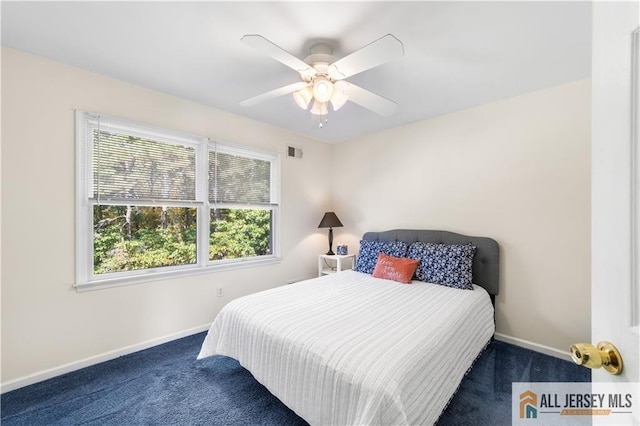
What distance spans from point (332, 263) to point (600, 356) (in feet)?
12.1

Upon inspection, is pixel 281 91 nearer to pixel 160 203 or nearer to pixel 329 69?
pixel 329 69

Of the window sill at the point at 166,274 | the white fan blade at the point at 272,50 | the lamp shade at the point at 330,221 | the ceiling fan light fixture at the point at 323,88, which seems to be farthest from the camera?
the lamp shade at the point at 330,221

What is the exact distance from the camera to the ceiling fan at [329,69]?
1452 millimetres

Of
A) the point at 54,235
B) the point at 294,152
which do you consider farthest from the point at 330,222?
the point at 54,235

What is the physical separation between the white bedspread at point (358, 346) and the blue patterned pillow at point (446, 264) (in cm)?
→ 15

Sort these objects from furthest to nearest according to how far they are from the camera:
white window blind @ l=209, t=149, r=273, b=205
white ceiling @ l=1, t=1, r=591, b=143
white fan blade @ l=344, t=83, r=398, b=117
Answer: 1. white window blind @ l=209, t=149, r=273, b=205
2. white fan blade @ l=344, t=83, r=398, b=117
3. white ceiling @ l=1, t=1, r=591, b=143

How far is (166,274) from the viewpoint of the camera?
269cm

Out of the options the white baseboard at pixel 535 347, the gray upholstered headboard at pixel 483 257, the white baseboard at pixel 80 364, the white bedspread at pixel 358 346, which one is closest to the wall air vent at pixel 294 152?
the white bedspread at pixel 358 346

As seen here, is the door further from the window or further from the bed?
the window

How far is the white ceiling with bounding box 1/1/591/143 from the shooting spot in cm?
155

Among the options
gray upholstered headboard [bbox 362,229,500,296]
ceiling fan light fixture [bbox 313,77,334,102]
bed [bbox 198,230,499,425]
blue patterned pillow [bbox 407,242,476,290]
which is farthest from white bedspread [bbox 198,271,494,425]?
ceiling fan light fixture [bbox 313,77,334,102]

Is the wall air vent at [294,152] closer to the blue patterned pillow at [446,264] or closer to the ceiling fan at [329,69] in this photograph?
the ceiling fan at [329,69]

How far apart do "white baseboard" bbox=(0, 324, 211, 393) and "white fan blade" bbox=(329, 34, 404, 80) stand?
2811 millimetres

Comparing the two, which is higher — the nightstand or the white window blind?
the white window blind
